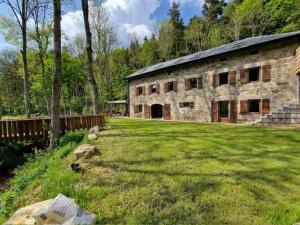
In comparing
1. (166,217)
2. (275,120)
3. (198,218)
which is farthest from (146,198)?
(275,120)

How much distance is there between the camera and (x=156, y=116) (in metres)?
23.5

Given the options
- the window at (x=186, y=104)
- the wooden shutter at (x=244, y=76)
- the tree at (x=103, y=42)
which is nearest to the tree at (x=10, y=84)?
the tree at (x=103, y=42)

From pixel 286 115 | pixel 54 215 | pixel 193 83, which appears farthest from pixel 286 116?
pixel 54 215

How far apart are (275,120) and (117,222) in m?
11.5

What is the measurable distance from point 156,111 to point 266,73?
12.0 m

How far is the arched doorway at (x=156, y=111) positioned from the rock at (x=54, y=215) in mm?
20134

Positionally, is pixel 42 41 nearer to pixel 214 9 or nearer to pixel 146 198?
pixel 146 198

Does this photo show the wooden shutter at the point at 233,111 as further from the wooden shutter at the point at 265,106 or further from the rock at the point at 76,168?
the rock at the point at 76,168

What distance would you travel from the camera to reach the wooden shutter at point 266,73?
13.8 meters

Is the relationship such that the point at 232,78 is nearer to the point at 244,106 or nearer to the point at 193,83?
the point at 244,106

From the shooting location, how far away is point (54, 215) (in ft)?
9.75

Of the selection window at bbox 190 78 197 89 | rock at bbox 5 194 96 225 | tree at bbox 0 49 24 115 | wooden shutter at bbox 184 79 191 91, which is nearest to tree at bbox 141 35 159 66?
tree at bbox 0 49 24 115

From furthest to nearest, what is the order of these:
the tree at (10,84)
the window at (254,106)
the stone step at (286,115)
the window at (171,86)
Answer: the tree at (10,84) → the window at (171,86) → the window at (254,106) → the stone step at (286,115)

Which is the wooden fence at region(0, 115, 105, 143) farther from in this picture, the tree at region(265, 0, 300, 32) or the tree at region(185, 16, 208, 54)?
the tree at region(185, 16, 208, 54)
